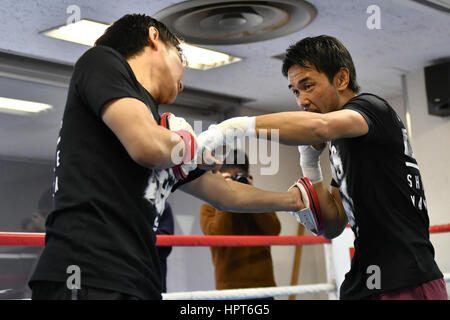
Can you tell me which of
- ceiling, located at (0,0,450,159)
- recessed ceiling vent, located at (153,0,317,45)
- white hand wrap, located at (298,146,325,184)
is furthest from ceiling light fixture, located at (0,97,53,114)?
white hand wrap, located at (298,146,325,184)

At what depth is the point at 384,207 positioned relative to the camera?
4.48 feet

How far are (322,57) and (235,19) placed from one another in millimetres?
1713

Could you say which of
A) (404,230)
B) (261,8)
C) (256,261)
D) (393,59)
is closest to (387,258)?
(404,230)

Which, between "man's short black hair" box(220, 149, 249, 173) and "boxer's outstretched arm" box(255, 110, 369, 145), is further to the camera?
"man's short black hair" box(220, 149, 249, 173)

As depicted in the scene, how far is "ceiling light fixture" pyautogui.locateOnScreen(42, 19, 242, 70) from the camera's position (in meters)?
3.35

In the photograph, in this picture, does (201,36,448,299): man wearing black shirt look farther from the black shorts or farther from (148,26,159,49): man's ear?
the black shorts

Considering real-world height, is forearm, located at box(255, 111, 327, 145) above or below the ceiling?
below

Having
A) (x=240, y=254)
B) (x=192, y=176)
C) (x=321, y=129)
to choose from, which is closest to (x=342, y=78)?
(x=321, y=129)

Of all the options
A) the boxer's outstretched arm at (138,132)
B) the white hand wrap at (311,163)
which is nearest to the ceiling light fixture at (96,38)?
the white hand wrap at (311,163)

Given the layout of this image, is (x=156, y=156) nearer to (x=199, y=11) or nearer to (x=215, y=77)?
(x=199, y=11)

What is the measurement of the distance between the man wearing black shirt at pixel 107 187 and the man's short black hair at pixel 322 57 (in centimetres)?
61

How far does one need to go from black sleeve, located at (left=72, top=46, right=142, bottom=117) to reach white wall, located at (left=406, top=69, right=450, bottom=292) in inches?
142

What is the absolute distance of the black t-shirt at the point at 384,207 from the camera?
1.34m

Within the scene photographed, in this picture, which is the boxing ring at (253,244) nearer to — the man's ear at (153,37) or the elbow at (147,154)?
the man's ear at (153,37)
